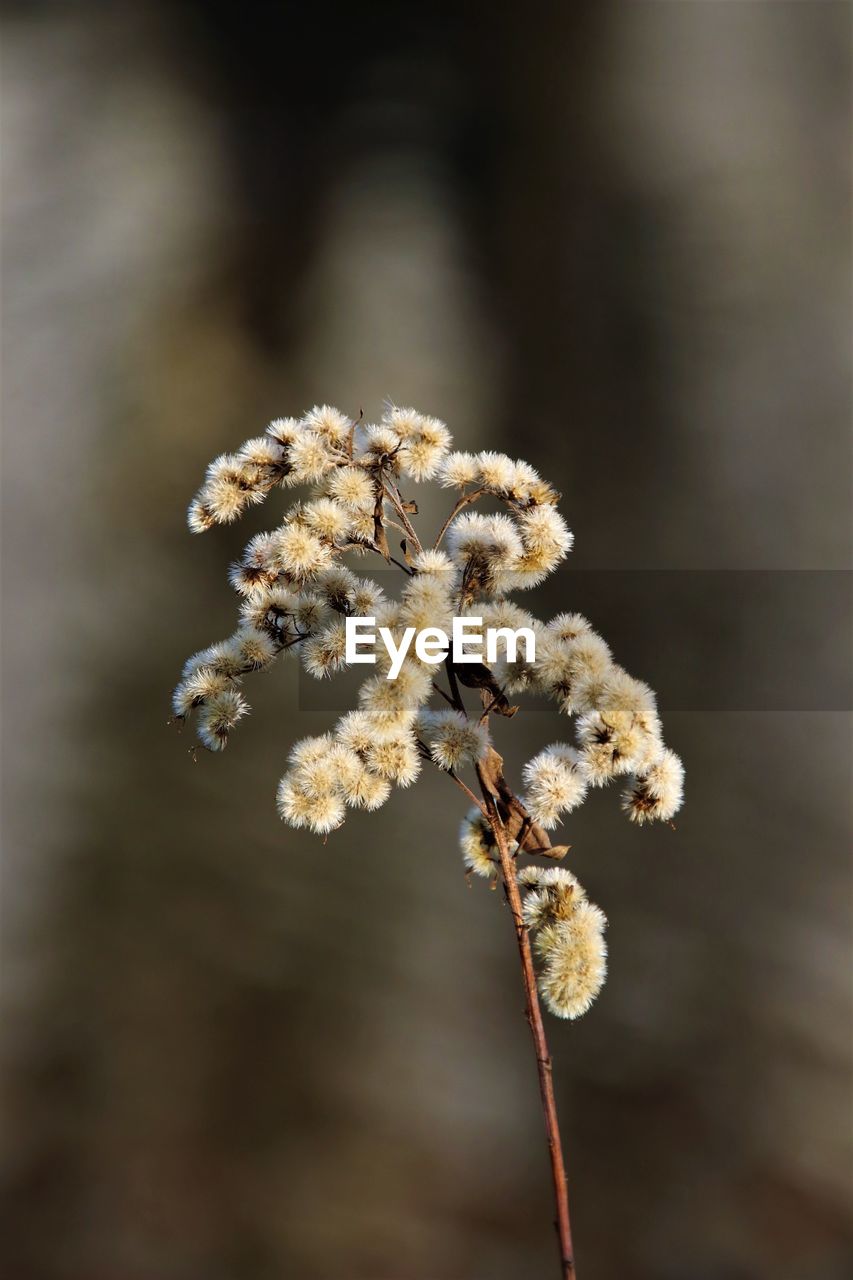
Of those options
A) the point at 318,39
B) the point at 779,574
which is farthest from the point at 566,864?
the point at 318,39

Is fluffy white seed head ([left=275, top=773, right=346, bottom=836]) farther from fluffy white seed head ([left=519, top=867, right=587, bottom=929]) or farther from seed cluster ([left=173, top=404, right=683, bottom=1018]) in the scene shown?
fluffy white seed head ([left=519, top=867, right=587, bottom=929])

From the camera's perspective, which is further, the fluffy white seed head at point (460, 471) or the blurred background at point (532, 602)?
the blurred background at point (532, 602)

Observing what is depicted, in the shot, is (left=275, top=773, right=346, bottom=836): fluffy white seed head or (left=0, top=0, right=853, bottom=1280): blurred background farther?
(left=0, top=0, right=853, bottom=1280): blurred background

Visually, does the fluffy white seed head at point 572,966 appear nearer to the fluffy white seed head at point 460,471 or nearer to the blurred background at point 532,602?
the fluffy white seed head at point 460,471

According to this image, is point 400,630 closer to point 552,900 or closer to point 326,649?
point 326,649

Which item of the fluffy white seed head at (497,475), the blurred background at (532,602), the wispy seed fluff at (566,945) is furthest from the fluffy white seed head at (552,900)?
the blurred background at (532,602)

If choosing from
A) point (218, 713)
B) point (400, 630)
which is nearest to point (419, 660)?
point (400, 630)

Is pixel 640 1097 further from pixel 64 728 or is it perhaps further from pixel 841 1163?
pixel 64 728

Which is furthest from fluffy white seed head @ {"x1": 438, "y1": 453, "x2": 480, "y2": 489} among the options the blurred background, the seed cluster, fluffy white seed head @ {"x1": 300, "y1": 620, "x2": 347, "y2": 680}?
the blurred background
